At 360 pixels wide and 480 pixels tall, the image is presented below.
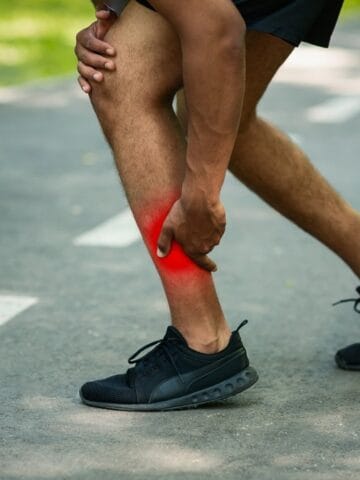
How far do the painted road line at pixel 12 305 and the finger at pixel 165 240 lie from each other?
46.1 inches

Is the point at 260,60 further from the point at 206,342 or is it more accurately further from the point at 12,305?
the point at 12,305

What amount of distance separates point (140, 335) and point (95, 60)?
1.21 meters

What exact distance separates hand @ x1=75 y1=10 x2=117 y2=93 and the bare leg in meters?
0.02

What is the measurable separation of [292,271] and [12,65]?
714 cm

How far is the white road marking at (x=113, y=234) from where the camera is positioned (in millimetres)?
6098

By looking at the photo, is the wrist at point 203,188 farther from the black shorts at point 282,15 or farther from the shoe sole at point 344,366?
the shoe sole at point 344,366

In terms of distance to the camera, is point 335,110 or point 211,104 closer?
point 211,104

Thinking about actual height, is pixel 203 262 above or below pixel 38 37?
above

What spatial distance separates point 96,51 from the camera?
3666mm

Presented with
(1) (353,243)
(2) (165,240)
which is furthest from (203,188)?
(1) (353,243)

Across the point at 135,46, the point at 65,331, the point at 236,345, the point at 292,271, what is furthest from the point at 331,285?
the point at 135,46

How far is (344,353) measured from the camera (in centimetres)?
423

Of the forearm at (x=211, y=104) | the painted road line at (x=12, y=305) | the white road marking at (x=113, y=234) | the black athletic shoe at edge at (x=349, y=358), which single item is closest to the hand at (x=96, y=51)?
the forearm at (x=211, y=104)

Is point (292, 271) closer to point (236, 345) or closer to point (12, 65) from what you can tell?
point (236, 345)
